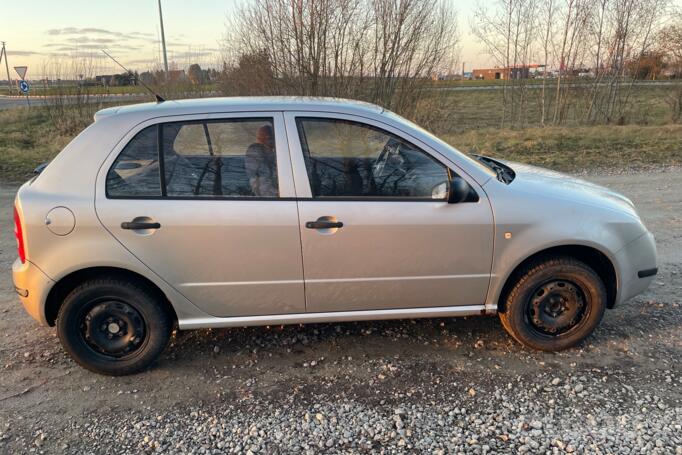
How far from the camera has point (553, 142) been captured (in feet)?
40.8

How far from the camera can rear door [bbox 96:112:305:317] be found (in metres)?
3.20

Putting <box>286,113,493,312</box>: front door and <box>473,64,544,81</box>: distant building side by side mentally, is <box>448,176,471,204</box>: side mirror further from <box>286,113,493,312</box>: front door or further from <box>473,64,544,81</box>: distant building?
<box>473,64,544,81</box>: distant building

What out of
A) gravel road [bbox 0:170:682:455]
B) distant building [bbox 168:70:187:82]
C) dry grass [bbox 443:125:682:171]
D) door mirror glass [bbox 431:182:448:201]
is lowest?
gravel road [bbox 0:170:682:455]

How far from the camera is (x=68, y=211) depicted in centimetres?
315

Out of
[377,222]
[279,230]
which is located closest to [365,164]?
[377,222]

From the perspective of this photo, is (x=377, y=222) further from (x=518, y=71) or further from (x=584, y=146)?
→ (x=518, y=71)

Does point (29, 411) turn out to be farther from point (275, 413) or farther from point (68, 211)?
point (275, 413)

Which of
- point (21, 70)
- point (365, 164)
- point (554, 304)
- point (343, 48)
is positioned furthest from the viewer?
point (21, 70)

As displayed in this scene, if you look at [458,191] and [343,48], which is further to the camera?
[343,48]

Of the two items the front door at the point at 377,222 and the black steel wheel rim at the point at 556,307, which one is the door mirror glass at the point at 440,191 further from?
the black steel wheel rim at the point at 556,307

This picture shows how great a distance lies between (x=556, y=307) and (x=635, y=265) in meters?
0.63

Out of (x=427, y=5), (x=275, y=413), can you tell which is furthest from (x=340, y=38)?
(x=275, y=413)

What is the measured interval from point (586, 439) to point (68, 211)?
3357 mm

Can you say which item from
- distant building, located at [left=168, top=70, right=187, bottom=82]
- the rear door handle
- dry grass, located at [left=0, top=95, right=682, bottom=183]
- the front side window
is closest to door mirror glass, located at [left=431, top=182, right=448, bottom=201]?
the front side window
